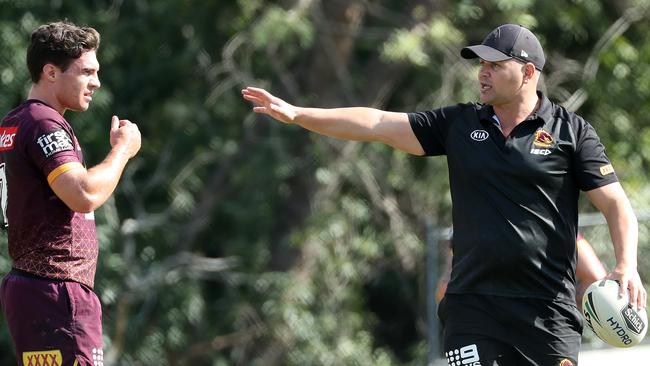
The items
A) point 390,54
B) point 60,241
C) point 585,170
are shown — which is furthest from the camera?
point 390,54

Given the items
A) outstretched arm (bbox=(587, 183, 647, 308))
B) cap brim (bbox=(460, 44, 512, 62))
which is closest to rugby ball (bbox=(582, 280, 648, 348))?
outstretched arm (bbox=(587, 183, 647, 308))

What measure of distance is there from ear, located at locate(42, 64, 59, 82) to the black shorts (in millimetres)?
Result: 1929

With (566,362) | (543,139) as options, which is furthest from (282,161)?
(566,362)

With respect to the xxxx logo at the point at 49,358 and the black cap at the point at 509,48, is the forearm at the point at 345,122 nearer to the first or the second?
the black cap at the point at 509,48

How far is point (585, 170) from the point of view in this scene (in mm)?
5113

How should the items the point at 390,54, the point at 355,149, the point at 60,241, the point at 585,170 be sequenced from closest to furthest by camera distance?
the point at 60,241 → the point at 585,170 → the point at 390,54 → the point at 355,149

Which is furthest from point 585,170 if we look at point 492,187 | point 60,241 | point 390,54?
point 390,54

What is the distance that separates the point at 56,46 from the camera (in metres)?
4.82

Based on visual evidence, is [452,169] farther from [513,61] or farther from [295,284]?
[295,284]

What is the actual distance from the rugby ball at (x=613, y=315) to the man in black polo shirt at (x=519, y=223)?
0.05 m

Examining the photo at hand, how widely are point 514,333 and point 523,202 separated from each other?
0.55 metres

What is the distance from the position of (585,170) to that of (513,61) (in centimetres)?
56

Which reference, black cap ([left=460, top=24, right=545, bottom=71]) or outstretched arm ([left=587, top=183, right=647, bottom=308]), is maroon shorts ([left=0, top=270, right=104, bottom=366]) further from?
outstretched arm ([left=587, top=183, right=647, bottom=308])

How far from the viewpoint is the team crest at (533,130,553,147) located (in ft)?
16.8
